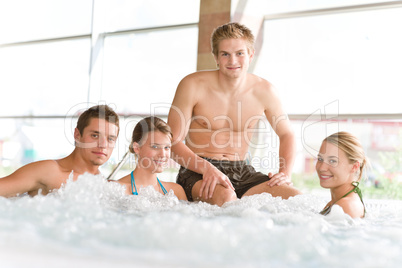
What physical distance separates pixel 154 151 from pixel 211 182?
32 centimetres

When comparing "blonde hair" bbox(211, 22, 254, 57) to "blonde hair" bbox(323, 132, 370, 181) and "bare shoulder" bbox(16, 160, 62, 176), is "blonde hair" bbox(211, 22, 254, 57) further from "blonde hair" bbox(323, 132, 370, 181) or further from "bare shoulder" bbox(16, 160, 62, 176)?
"bare shoulder" bbox(16, 160, 62, 176)

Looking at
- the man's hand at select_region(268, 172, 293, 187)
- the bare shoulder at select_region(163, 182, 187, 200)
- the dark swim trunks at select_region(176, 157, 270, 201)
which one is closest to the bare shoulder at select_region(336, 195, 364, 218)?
the man's hand at select_region(268, 172, 293, 187)

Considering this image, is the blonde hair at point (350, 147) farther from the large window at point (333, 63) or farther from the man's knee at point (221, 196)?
the large window at point (333, 63)

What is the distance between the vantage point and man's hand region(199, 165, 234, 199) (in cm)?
212

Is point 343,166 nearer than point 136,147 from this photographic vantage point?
Yes

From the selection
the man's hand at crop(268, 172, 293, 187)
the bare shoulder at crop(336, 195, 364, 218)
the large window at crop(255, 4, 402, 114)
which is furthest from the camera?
the large window at crop(255, 4, 402, 114)

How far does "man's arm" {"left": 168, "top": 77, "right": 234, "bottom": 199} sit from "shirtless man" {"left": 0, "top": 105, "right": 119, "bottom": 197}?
367 mm

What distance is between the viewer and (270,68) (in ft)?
16.0

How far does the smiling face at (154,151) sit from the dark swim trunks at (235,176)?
222 mm

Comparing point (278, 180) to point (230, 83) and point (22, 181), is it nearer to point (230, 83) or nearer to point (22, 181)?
point (230, 83)

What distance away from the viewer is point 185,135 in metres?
2.45

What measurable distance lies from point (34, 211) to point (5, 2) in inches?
260

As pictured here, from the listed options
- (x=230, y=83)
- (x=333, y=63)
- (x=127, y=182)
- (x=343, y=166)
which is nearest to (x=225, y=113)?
(x=230, y=83)

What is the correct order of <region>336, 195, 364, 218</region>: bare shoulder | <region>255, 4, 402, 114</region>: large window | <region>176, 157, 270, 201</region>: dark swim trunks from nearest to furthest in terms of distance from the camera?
<region>336, 195, 364, 218</region>: bare shoulder
<region>176, 157, 270, 201</region>: dark swim trunks
<region>255, 4, 402, 114</region>: large window
